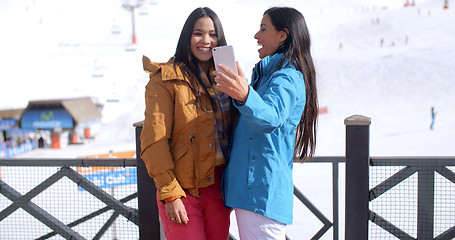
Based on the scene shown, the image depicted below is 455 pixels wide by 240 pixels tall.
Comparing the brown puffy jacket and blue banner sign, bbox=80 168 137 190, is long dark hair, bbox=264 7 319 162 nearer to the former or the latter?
the brown puffy jacket

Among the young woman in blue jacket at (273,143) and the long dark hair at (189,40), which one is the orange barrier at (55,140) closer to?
the long dark hair at (189,40)

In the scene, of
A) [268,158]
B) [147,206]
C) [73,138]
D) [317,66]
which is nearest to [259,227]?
[268,158]

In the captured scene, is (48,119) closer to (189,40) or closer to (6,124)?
(6,124)

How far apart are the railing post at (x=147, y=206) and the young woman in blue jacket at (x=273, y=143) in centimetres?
111

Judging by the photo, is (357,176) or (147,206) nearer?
(357,176)

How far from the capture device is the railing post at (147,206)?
122 inches

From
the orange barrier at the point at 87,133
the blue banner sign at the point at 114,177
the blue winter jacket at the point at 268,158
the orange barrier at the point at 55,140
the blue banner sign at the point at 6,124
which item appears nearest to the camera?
the blue winter jacket at the point at 268,158

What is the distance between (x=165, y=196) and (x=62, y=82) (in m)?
31.0

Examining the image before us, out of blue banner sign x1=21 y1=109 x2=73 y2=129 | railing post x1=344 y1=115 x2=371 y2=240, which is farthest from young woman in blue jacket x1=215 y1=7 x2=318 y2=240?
blue banner sign x1=21 y1=109 x2=73 y2=129

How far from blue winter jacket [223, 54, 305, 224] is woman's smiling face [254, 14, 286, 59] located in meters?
0.11

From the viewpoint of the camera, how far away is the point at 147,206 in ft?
10.3

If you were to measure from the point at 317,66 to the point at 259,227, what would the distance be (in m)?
4.61

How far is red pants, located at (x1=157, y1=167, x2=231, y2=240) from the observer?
211cm

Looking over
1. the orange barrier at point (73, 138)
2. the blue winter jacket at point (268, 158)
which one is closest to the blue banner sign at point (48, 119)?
the orange barrier at point (73, 138)
